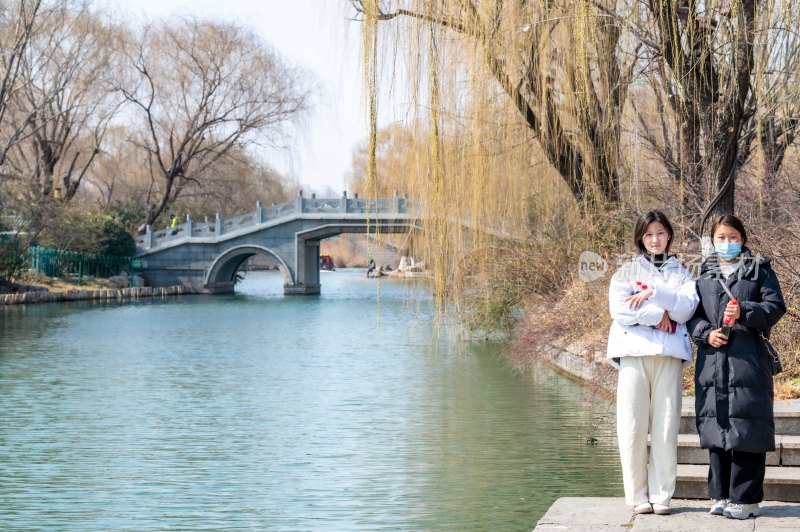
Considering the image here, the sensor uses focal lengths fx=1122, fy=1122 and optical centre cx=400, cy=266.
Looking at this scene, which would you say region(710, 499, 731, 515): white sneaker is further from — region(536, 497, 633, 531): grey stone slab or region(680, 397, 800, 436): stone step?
region(680, 397, 800, 436): stone step

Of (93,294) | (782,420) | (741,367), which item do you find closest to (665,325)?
(741,367)

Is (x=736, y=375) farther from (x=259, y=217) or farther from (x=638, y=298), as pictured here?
(x=259, y=217)

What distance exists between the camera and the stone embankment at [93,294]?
86.6 ft

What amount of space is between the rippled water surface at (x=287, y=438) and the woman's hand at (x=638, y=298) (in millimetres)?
2014

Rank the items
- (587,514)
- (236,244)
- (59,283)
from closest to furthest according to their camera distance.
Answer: (587,514), (59,283), (236,244)

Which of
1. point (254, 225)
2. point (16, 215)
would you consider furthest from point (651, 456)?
point (254, 225)

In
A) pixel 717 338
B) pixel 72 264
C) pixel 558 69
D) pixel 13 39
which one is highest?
pixel 13 39

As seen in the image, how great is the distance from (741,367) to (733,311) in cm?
20

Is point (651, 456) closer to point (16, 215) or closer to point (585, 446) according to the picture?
point (585, 446)

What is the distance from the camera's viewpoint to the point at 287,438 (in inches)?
348

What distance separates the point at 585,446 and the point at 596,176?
2865mm

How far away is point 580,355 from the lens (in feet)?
34.4

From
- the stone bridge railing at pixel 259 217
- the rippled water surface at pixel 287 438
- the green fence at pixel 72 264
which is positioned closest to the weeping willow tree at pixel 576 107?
the rippled water surface at pixel 287 438

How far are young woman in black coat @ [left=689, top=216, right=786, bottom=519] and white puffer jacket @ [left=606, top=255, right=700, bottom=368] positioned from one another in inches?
2.7
